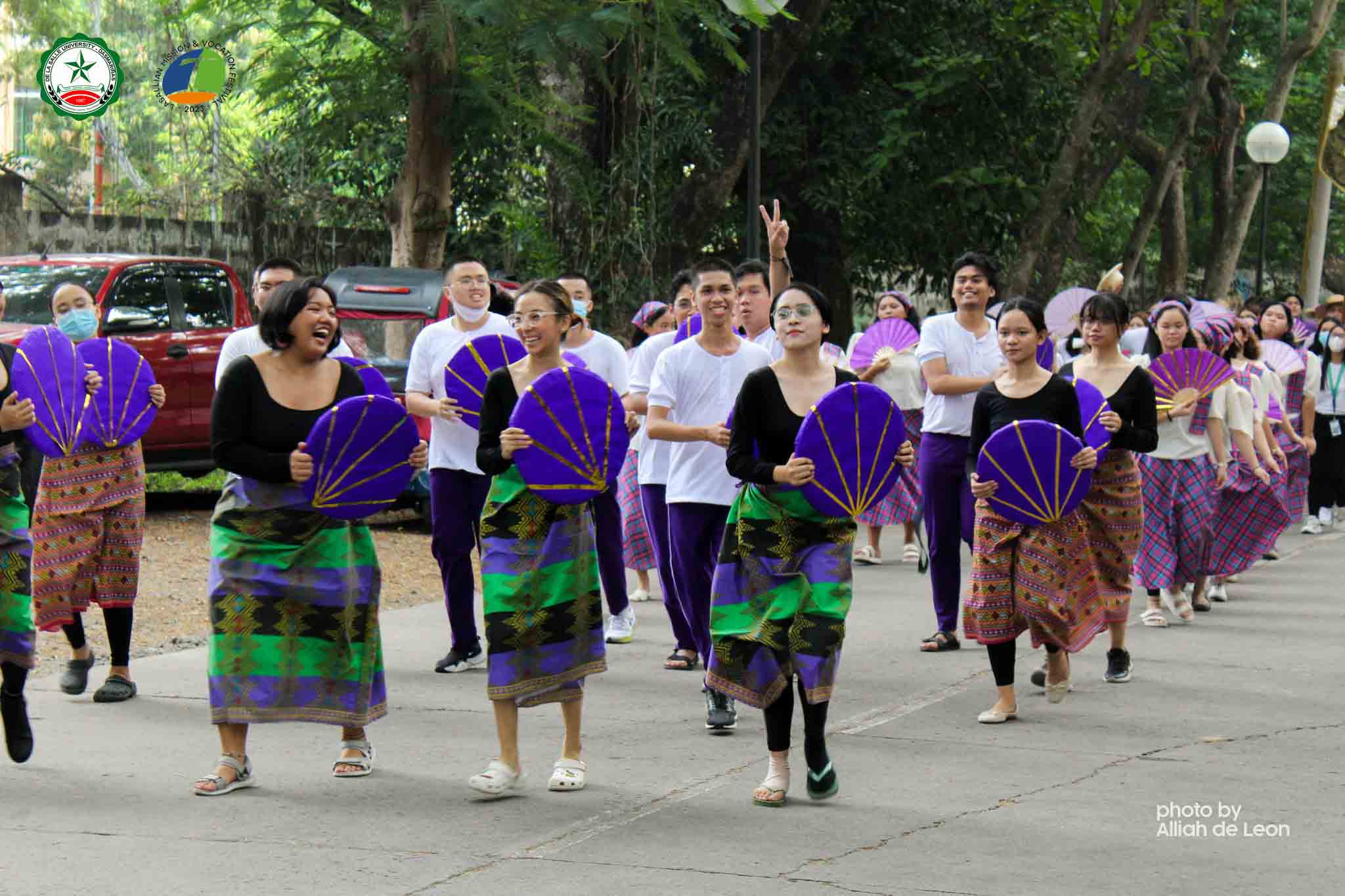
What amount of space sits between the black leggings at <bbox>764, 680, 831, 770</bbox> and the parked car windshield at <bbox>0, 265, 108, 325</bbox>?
900 centimetres

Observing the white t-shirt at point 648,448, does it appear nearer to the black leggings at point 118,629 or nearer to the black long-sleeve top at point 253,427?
the black leggings at point 118,629

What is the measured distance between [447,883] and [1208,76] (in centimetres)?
2276

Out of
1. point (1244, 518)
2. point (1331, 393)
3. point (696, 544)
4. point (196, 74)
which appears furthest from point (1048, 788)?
point (196, 74)

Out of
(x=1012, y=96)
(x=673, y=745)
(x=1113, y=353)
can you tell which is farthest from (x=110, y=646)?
(x=1012, y=96)

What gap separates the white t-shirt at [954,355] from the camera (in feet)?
32.7

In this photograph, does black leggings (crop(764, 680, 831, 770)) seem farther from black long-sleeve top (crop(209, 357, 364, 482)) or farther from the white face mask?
the white face mask

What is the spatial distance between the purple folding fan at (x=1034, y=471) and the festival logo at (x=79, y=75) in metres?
12.6

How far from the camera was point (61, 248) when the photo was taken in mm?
19953

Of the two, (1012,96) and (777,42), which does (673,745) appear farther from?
(1012,96)

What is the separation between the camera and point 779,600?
21.7ft

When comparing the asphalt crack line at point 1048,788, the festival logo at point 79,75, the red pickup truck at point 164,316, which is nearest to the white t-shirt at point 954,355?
the asphalt crack line at point 1048,788

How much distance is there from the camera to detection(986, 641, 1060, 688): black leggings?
26.6 feet

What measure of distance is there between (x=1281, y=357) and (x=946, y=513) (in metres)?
7.54

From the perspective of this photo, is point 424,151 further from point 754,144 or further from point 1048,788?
point 1048,788
